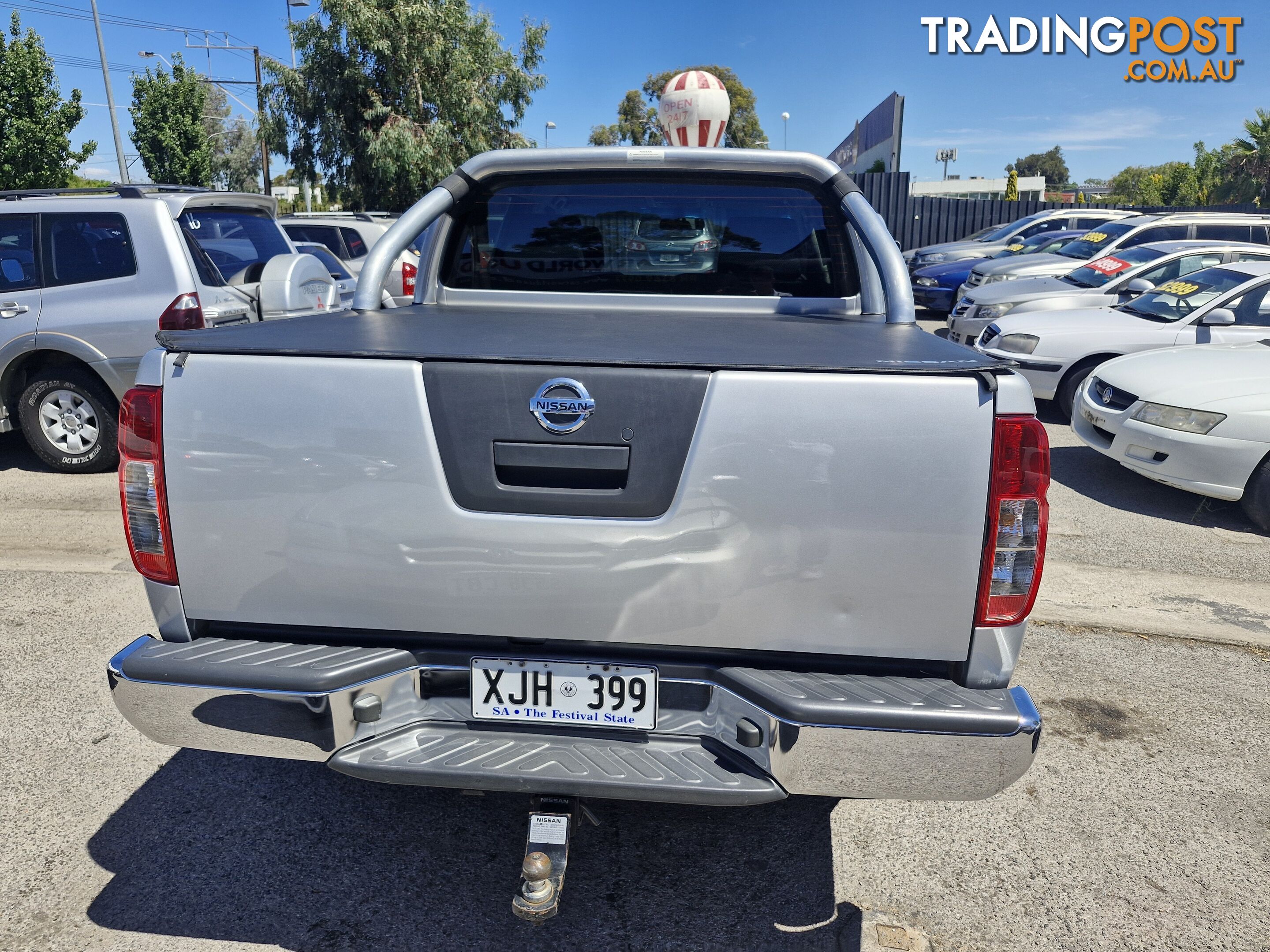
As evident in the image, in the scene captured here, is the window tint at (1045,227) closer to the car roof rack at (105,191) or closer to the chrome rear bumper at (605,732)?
the car roof rack at (105,191)

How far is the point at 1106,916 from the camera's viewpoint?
2.51m

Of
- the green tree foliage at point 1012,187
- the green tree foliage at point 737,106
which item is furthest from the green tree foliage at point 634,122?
the green tree foliage at point 1012,187

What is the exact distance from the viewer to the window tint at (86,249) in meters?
6.33

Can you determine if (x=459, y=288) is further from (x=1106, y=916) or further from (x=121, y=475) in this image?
(x=1106, y=916)

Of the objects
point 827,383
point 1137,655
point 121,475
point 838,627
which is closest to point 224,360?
point 121,475

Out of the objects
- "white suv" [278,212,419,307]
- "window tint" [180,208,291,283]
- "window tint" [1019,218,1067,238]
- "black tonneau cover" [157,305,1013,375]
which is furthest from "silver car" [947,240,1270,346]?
"window tint" [1019,218,1067,238]

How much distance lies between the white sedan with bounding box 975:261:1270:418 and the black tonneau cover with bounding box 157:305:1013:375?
602cm

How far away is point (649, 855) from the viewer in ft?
8.96

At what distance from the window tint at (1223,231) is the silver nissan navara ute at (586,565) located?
13920 millimetres

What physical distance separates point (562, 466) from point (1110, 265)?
1036 centimetres

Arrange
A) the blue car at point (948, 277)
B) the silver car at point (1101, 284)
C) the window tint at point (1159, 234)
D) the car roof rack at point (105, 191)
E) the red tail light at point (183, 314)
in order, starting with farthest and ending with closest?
the blue car at point (948, 277)
the window tint at point (1159, 234)
the silver car at point (1101, 284)
the car roof rack at point (105, 191)
the red tail light at point (183, 314)

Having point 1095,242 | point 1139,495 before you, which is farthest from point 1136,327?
point 1095,242

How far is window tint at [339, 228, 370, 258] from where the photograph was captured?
1225 centimetres

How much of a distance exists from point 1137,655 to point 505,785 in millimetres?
3256
